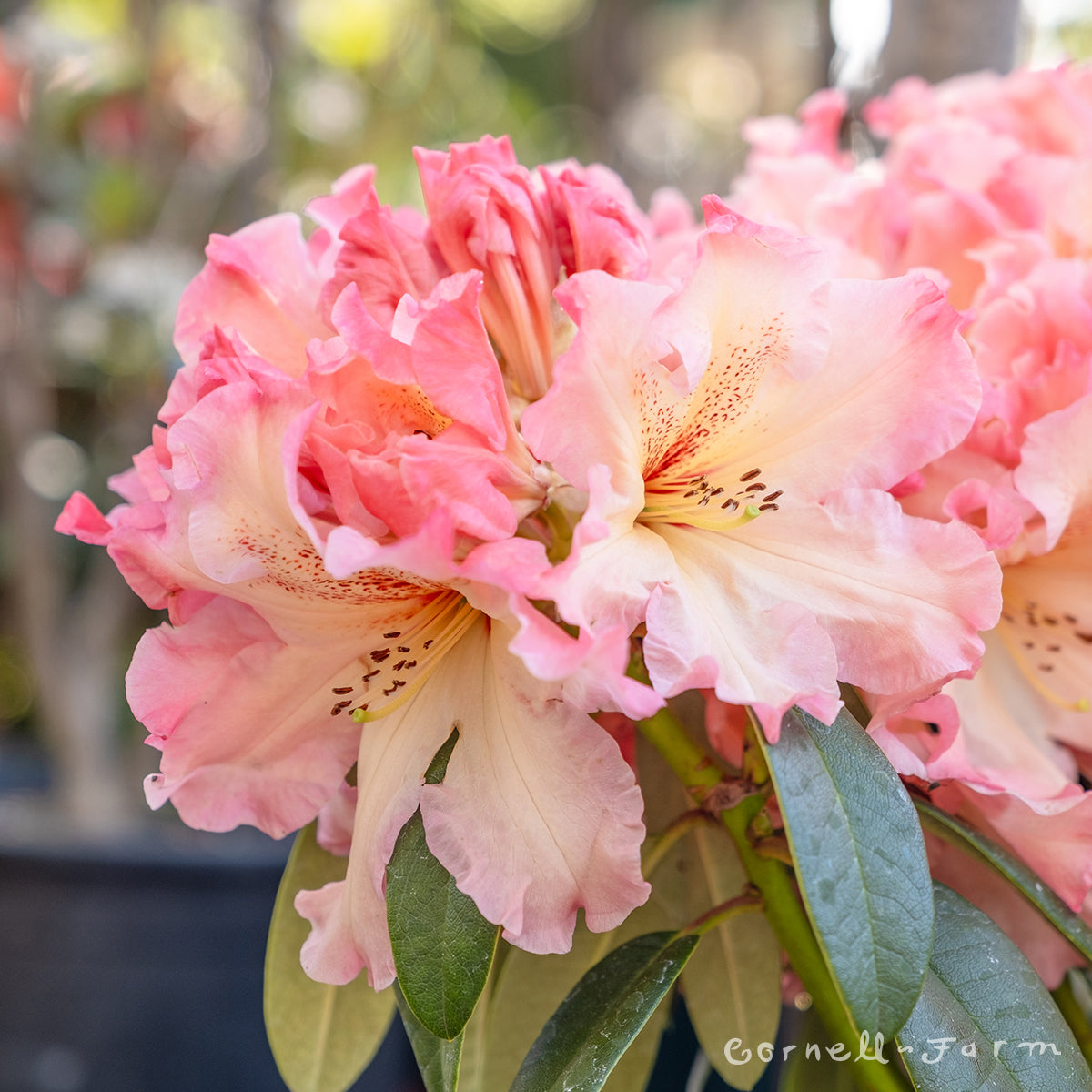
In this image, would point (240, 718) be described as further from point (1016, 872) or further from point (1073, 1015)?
point (1073, 1015)

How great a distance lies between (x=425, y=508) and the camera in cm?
35

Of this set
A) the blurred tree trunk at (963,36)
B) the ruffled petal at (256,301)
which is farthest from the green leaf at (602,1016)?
the blurred tree trunk at (963,36)

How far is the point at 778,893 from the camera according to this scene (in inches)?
17.9

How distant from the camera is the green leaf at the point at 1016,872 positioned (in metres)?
0.43

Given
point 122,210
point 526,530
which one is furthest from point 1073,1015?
point 122,210

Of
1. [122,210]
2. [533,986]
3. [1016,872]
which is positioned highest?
[1016,872]

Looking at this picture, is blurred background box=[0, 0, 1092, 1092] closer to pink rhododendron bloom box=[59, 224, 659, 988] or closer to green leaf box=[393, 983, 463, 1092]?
pink rhododendron bloom box=[59, 224, 659, 988]

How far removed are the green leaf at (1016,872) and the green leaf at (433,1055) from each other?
207mm

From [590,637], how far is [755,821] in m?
0.16

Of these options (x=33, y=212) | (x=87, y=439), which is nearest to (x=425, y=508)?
(x=33, y=212)

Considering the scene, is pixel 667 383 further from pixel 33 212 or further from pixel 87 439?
pixel 87 439

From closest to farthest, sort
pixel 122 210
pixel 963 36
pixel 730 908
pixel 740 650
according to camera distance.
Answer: pixel 740 650 < pixel 730 908 < pixel 963 36 < pixel 122 210

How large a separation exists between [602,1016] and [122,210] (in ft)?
6.23

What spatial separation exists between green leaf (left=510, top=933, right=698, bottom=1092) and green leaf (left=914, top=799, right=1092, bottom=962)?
0.11 meters
